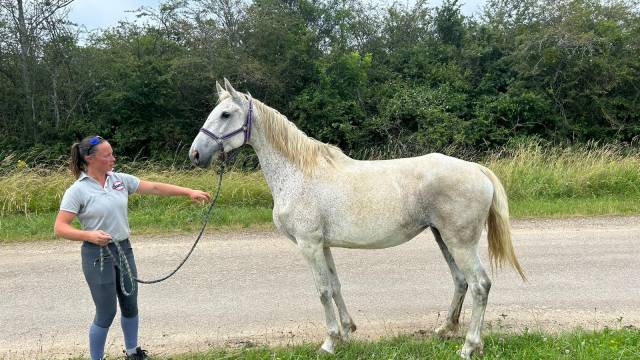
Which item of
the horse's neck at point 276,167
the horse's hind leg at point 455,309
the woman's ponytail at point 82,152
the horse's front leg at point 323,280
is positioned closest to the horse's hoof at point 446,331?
the horse's hind leg at point 455,309

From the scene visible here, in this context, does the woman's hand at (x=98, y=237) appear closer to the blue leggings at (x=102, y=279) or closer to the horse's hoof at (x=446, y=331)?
the blue leggings at (x=102, y=279)

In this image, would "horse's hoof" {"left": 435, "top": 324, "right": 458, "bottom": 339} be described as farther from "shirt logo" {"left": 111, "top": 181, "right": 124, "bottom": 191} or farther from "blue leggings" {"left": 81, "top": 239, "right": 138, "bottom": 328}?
"shirt logo" {"left": 111, "top": 181, "right": 124, "bottom": 191}

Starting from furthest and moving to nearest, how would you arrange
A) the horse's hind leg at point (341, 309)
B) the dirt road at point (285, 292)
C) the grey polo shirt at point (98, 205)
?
1. the dirt road at point (285, 292)
2. the horse's hind leg at point (341, 309)
3. the grey polo shirt at point (98, 205)

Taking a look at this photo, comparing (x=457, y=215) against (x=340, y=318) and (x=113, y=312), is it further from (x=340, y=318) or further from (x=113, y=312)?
(x=113, y=312)

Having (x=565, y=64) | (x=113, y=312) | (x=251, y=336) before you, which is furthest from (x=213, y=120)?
(x=565, y=64)

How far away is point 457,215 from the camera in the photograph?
3.70m

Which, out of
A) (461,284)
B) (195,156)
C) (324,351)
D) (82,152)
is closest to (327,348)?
(324,351)

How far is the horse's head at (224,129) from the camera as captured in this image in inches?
148

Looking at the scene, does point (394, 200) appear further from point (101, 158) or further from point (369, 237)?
point (101, 158)

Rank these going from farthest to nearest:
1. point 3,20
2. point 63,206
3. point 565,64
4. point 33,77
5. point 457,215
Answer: point 565,64, point 33,77, point 3,20, point 457,215, point 63,206

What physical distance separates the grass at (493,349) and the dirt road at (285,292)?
0.30 m

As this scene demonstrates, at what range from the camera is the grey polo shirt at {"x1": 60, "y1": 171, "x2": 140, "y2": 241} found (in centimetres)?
320

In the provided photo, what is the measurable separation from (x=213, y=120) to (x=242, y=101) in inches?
11.7

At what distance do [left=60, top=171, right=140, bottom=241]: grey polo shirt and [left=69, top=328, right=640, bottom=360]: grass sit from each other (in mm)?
1205
